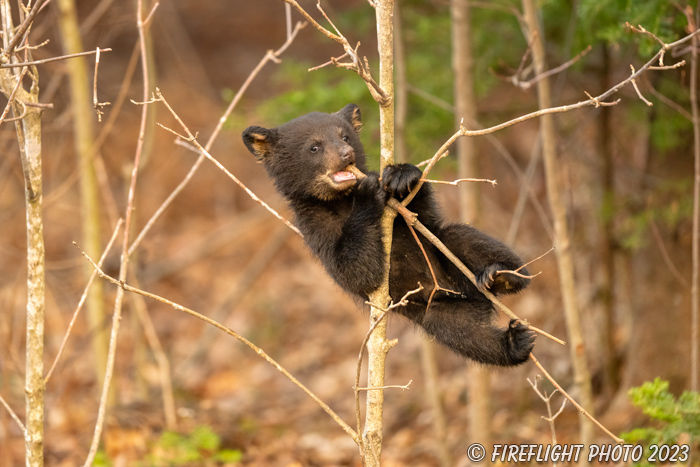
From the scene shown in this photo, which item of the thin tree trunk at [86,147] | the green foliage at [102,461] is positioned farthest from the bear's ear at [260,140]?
the green foliage at [102,461]

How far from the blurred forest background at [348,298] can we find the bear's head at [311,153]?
1.03 m

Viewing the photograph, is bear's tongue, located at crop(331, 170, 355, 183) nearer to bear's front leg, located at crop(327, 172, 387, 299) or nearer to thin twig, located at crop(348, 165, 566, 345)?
bear's front leg, located at crop(327, 172, 387, 299)

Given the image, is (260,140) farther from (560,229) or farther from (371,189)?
(560,229)

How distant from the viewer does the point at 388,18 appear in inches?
130

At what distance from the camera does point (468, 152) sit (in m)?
6.18

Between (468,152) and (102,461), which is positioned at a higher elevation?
(468,152)

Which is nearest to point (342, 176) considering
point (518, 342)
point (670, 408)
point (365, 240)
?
point (365, 240)

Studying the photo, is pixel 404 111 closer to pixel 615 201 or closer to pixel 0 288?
pixel 615 201

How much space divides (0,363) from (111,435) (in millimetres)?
3833

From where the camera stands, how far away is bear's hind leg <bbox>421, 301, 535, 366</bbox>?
4.15 m

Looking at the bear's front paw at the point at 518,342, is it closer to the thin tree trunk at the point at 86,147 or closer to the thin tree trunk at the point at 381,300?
the thin tree trunk at the point at 381,300

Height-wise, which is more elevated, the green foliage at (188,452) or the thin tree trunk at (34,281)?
the thin tree trunk at (34,281)

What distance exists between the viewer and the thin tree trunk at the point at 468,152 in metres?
5.84

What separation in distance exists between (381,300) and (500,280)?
0.98m
